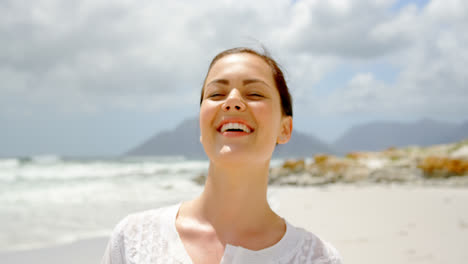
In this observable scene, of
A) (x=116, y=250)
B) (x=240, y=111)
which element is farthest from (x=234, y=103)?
(x=116, y=250)

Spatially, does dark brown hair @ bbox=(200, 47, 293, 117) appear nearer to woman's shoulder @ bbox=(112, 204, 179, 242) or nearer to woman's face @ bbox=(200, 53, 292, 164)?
woman's face @ bbox=(200, 53, 292, 164)

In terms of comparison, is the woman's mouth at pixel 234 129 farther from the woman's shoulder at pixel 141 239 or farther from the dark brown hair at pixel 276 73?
the woman's shoulder at pixel 141 239

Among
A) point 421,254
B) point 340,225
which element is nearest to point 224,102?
point 421,254

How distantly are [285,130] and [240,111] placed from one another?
0.38 m

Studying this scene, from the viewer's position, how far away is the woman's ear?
1584 millimetres

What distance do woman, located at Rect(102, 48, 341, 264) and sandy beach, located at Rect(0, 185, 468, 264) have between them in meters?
2.53

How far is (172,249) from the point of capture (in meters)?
1.30

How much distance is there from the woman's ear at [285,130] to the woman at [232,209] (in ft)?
0.36

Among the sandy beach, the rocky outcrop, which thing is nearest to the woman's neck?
the sandy beach

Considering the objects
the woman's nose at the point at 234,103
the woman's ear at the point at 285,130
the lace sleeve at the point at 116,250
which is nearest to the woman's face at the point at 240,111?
the woman's nose at the point at 234,103

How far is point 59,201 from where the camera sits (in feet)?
23.8

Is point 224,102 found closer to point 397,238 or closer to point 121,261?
point 121,261

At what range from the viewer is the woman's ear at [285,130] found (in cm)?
158

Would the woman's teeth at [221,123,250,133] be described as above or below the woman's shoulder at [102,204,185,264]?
above
